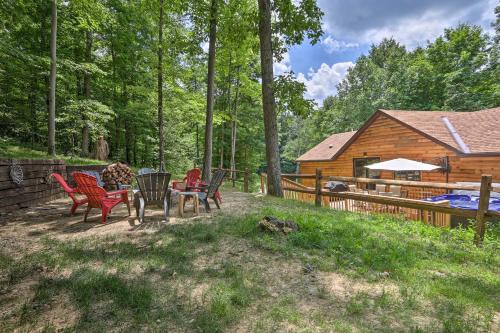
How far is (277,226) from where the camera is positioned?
4.16 m

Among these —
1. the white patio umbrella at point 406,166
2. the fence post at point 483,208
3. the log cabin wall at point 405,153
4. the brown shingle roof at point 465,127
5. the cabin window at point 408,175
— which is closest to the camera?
the fence post at point 483,208

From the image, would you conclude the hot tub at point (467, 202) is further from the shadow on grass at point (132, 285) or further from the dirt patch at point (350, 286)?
the shadow on grass at point (132, 285)

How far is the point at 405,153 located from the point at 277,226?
11975mm

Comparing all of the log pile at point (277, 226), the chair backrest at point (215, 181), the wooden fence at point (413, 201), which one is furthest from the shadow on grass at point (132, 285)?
the wooden fence at point (413, 201)

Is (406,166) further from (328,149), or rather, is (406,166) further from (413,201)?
(328,149)

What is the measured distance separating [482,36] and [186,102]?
84.2 feet

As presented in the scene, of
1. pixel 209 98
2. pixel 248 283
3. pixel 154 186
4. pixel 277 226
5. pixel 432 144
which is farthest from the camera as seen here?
pixel 432 144

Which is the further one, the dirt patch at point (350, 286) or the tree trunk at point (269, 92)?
the tree trunk at point (269, 92)

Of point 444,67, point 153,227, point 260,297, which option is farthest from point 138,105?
point 444,67

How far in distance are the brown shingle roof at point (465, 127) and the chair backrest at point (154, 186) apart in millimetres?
12158

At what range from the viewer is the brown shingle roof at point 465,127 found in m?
10.7

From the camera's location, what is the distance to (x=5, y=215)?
493 cm

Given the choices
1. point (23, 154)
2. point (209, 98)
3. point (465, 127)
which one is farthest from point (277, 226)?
point (465, 127)

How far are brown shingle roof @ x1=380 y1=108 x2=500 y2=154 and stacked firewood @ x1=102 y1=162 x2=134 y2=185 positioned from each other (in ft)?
43.0
